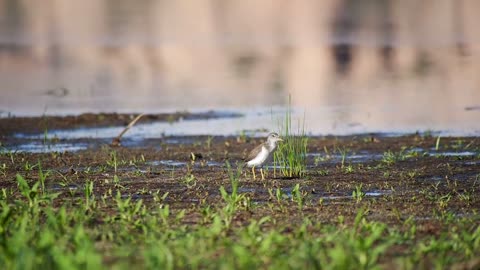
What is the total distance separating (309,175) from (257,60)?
76.8 feet

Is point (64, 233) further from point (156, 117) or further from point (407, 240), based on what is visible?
point (156, 117)

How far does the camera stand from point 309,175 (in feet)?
44.6

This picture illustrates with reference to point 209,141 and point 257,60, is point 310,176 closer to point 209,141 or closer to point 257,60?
point 209,141

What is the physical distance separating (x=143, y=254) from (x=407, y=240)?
2.39 m

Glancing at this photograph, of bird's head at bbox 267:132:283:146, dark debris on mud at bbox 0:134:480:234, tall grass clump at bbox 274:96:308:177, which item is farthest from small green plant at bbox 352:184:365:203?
bird's head at bbox 267:132:283:146

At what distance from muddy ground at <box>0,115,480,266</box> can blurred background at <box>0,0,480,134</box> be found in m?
3.11

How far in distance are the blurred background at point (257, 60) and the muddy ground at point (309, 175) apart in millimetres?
3107

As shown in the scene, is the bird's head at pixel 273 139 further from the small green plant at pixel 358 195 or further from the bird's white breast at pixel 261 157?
the small green plant at pixel 358 195

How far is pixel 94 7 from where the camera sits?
64812 mm

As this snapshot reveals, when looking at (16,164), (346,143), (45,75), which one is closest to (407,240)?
(16,164)

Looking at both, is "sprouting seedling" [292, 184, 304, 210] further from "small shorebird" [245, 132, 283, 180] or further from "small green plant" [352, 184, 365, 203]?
"small shorebird" [245, 132, 283, 180]

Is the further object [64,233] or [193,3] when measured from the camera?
[193,3]

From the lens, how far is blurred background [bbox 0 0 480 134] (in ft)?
81.6

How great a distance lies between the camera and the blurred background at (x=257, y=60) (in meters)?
24.9
